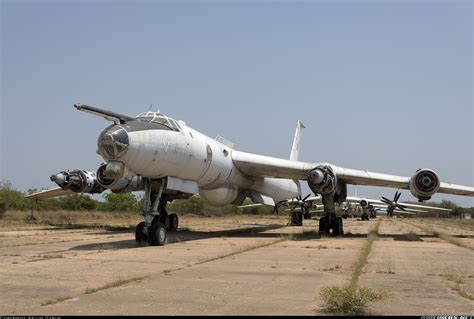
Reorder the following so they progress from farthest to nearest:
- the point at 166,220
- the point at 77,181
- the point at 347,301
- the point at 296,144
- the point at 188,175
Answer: the point at 296,144 < the point at 77,181 < the point at 166,220 < the point at 188,175 < the point at 347,301

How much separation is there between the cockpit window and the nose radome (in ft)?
6.17

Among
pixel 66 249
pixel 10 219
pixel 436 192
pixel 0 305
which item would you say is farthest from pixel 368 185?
pixel 10 219

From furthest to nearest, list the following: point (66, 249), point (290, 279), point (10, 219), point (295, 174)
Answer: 1. point (10, 219)
2. point (295, 174)
3. point (66, 249)
4. point (290, 279)

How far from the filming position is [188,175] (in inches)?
628

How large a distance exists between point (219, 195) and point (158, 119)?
20.3 feet

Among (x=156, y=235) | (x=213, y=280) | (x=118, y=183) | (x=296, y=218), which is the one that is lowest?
(x=296, y=218)

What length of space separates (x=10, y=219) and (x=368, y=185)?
21.2 metres

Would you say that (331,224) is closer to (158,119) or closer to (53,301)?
(158,119)

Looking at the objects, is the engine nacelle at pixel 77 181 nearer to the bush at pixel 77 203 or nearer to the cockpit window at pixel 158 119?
the cockpit window at pixel 158 119

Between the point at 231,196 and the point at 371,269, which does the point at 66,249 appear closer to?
the point at 371,269

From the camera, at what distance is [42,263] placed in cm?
937

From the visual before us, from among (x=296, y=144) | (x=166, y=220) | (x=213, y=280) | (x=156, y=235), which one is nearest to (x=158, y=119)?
(x=156, y=235)

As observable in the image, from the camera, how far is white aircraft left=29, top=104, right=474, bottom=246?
12859 millimetres

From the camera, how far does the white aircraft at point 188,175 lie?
12859mm
